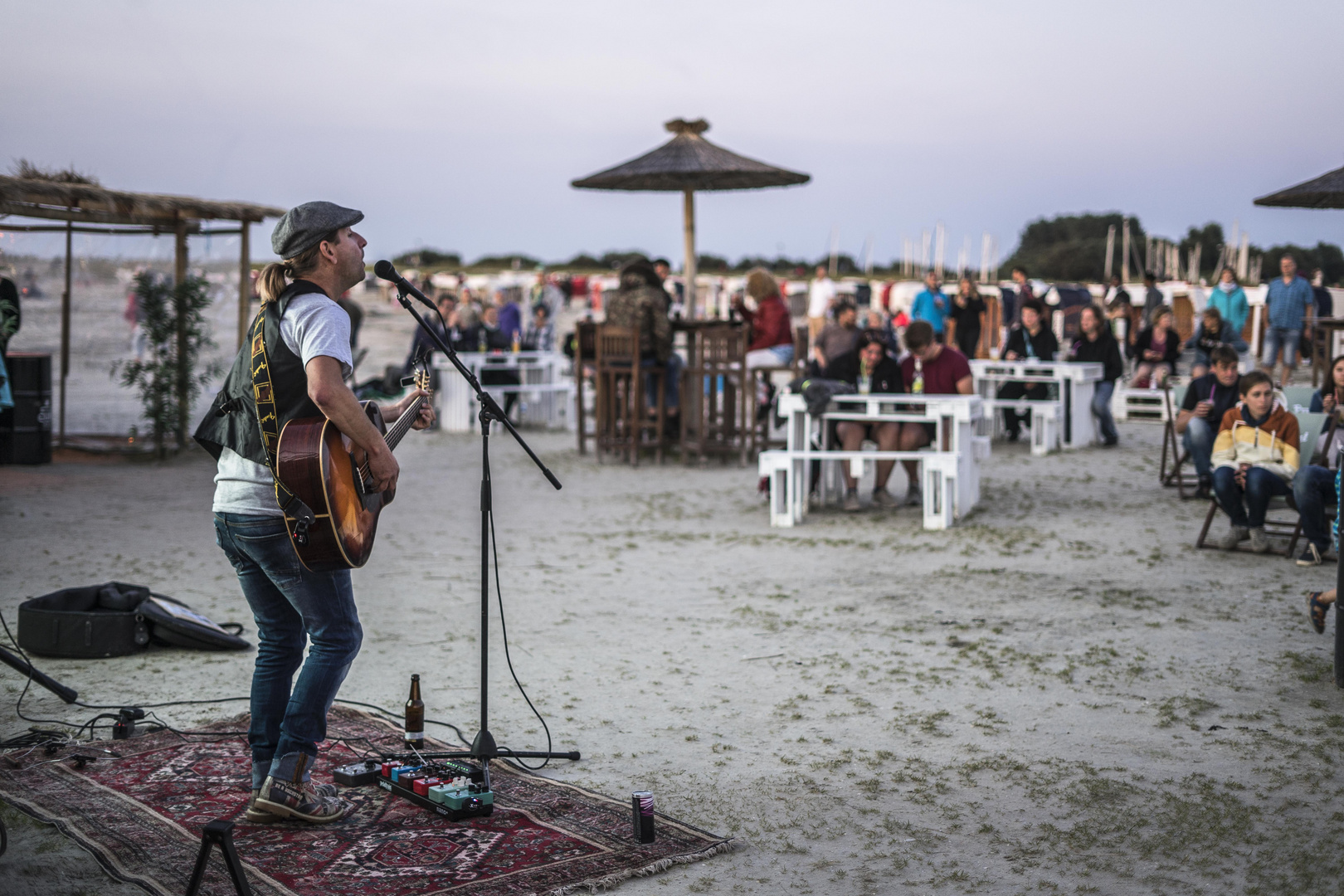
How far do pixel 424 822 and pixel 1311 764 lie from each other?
9.34 feet

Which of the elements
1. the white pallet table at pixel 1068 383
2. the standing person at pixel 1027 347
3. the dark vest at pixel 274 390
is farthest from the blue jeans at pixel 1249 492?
the dark vest at pixel 274 390

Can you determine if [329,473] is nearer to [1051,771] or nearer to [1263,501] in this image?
[1051,771]

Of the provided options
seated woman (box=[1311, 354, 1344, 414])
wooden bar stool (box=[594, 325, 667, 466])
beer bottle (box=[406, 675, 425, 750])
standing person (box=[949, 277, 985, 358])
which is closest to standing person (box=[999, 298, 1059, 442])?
standing person (box=[949, 277, 985, 358])

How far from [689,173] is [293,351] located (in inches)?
391

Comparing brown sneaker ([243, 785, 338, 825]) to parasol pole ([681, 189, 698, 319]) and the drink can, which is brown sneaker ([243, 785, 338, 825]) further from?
parasol pole ([681, 189, 698, 319])

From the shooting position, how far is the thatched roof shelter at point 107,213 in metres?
9.95

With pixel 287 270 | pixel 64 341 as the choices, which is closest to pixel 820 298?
pixel 64 341

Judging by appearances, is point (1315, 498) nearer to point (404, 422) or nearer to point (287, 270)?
point (404, 422)

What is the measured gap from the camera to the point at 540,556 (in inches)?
319

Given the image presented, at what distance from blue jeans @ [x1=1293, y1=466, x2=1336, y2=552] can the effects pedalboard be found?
529cm

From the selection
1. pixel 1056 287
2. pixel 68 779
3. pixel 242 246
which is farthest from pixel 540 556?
pixel 1056 287

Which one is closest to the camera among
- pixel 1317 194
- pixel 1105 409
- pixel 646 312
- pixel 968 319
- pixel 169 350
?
pixel 1317 194

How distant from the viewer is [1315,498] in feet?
23.6

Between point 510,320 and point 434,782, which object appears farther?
point 510,320
